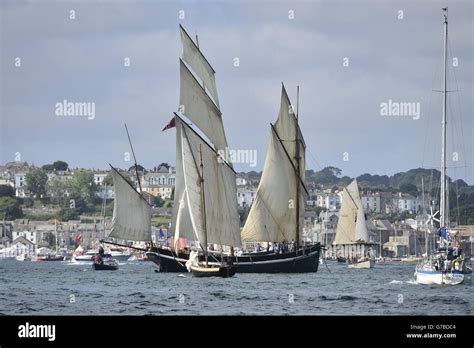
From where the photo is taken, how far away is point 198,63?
9631 centimetres

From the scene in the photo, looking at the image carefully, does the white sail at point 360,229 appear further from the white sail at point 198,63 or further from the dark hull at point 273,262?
the white sail at point 198,63

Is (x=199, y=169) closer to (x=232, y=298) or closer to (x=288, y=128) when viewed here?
(x=288, y=128)

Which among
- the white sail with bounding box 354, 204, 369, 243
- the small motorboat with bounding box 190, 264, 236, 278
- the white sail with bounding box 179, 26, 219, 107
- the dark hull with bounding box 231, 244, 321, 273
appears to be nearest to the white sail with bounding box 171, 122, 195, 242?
the small motorboat with bounding box 190, 264, 236, 278

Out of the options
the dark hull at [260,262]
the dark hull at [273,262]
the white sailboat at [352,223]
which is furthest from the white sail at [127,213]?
the white sailboat at [352,223]

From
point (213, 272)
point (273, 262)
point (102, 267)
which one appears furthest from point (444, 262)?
point (102, 267)

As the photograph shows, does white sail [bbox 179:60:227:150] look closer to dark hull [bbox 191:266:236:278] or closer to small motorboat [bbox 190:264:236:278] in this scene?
small motorboat [bbox 190:264:236:278]

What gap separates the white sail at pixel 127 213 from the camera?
10838 centimetres

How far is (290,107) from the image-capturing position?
343 ft

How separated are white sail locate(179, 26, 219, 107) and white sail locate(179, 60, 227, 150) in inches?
32.9

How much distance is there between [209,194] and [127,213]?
18.1 m

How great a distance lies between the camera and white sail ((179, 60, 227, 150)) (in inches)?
3696
